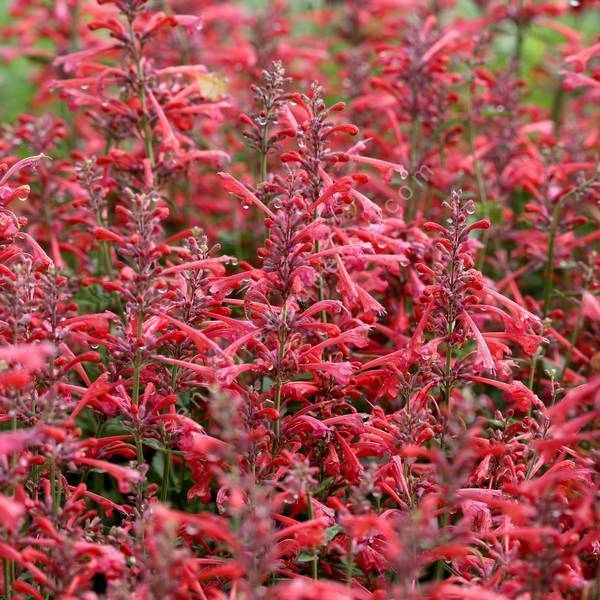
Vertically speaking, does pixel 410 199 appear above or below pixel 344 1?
below

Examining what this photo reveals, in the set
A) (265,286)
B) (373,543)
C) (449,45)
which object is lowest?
(373,543)

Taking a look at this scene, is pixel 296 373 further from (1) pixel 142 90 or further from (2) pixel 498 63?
(2) pixel 498 63

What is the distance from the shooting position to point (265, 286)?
318 cm

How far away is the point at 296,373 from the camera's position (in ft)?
10.4

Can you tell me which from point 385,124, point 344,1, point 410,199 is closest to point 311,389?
point 410,199

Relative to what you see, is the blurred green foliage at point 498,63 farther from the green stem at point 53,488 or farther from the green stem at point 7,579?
the green stem at point 7,579

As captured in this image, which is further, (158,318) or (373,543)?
(158,318)

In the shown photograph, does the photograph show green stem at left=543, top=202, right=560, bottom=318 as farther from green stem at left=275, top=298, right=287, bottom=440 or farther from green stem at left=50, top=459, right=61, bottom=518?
green stem at left=50, top=459, right=61, bottom=518

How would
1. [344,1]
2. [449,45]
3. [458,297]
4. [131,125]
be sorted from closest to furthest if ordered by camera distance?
[458,297] < [131,125] < [449,45] < [344,1]

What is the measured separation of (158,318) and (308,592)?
4.30ft

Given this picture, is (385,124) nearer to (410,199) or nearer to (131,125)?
(410,199)

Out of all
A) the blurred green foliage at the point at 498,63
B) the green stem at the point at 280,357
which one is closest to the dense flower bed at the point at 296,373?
the green stem at the point at 280,357

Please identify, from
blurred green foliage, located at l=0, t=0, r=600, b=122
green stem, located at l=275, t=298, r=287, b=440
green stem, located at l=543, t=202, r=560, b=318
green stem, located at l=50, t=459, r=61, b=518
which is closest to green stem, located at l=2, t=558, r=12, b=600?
green stem, located at l=50, t=459, r=61, b=518

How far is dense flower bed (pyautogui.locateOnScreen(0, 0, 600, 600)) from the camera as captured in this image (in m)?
2.55
